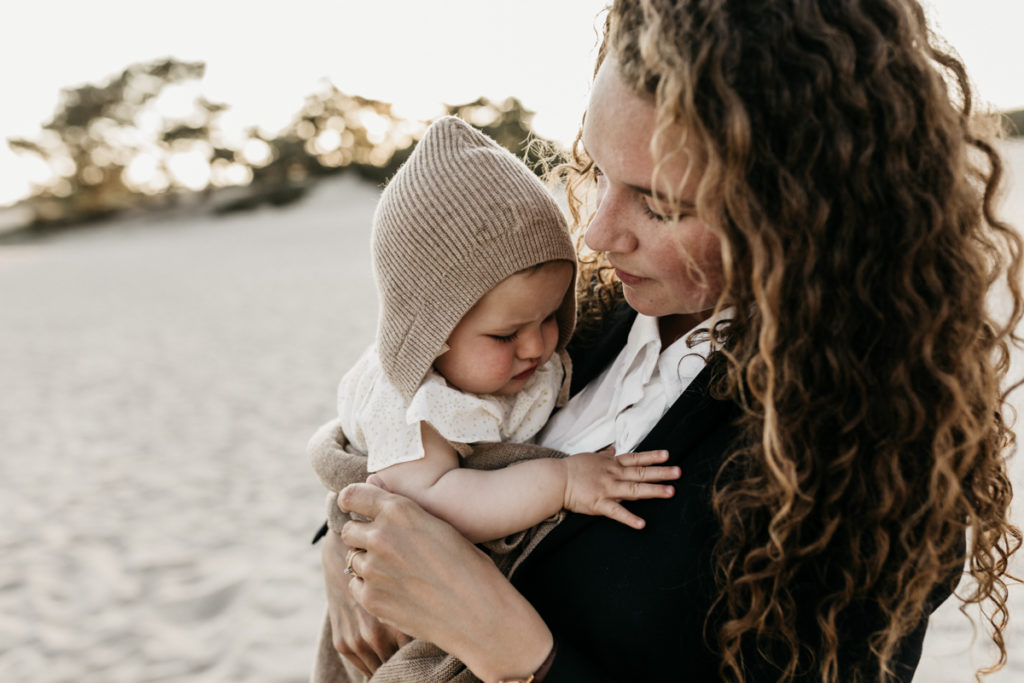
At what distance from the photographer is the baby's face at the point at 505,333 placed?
5.59 ft

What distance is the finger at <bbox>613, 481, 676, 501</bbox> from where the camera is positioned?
4.57 feet

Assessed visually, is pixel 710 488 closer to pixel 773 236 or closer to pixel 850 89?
pixel 773 236

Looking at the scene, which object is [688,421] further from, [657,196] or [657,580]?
[657,196]

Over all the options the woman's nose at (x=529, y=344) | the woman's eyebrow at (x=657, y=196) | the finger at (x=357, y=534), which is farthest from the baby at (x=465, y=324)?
the woman's eyebrow at (x=657, y=196)

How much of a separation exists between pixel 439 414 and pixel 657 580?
1.83 ft

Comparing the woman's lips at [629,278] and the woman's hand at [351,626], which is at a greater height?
the woman's lips at [629,278]

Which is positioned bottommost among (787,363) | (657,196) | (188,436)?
(188,436)

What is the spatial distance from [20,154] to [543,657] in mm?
35836

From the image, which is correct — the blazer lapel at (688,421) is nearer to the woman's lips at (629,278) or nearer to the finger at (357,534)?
the woman's lips at (629,278)

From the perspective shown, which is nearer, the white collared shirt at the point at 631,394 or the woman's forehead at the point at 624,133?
the woman's forehead at the point at 624,133

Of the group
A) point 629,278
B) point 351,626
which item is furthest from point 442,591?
point 629,278

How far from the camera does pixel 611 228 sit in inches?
57.4

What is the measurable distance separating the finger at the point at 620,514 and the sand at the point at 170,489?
33.6 inches

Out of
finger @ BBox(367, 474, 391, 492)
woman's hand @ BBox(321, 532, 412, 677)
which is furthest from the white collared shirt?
woman's hand @ BBox(321, 532, 412, 677)
